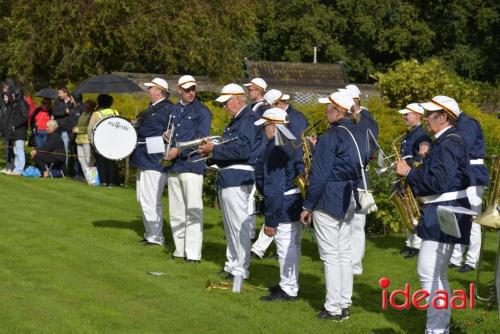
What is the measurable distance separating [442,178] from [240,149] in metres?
3.44

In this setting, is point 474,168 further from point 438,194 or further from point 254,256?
point 438,194

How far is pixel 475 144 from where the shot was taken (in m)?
12.7

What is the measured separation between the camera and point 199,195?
13305 millimetres

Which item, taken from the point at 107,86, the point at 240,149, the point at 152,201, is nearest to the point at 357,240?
the point at 240,149

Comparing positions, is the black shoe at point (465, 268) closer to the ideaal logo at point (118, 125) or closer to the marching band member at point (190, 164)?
the marching band member at point (190, 164)

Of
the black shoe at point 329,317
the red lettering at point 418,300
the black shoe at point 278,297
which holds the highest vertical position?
the red lettering at point 418,300

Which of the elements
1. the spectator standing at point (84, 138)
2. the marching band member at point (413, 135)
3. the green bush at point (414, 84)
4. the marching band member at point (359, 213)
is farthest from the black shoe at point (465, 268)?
the spectator standing at point (84, 138)

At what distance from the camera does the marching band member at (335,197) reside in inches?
386

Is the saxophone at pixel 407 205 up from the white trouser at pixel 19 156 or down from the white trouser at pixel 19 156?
up

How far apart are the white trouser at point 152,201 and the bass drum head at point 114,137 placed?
388 mm

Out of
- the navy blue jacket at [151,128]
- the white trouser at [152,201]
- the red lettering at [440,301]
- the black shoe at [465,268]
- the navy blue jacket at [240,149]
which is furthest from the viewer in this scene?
the white trouser at [152,201]

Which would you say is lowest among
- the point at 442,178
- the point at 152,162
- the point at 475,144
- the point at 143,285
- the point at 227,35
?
the point at 143,285

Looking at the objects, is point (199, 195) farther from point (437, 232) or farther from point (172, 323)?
point (437, 232)

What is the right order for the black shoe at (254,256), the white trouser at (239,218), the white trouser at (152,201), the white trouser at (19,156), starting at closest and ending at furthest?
1. the white trouser at (239,218)
2. the black shoe at (254,256)
3. the white trouser at (152,201)
4. the white trouser at (19,156)
